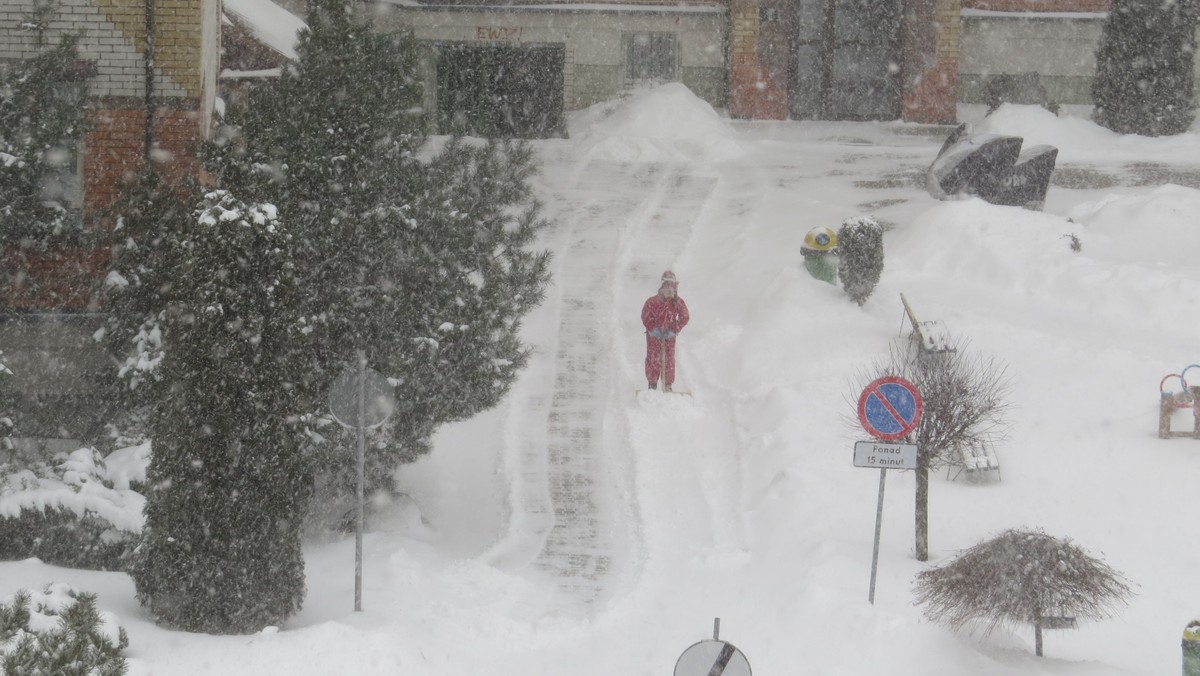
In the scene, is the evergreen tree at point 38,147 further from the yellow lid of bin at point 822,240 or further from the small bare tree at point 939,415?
the yellow lid of bin at point 822,240

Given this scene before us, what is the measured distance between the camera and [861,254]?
17.3 m

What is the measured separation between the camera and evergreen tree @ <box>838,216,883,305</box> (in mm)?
17281

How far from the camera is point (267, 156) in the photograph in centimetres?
1188

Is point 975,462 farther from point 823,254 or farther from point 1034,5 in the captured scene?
point 1034,5

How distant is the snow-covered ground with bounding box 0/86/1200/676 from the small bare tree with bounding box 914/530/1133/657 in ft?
1.64

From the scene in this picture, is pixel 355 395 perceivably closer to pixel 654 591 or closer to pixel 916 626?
pixel 654 591

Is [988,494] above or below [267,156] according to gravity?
below

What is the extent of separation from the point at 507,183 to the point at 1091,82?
24.3m

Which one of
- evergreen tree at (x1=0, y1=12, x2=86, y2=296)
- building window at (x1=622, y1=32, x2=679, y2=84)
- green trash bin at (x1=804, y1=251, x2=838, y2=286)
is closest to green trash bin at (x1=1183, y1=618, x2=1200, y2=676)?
green trash bin at (x1=804, y1=251, x2=838, y2=286)

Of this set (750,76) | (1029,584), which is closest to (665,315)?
(1029,584)

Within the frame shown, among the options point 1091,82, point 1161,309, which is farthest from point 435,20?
point 1161,309

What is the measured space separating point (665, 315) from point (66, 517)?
7.14 meters

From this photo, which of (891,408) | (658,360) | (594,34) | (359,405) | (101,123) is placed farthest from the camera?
(594,34)

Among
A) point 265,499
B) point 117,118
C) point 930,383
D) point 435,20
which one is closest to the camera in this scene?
point 265,499
